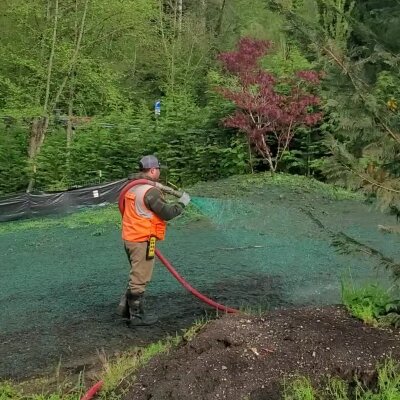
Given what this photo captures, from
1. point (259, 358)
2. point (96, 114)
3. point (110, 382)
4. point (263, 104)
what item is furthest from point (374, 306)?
point (96, 114)

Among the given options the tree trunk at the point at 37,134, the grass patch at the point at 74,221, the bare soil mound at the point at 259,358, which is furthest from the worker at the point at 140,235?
the tree trunk at the point at 37,134

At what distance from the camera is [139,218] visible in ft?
18.1

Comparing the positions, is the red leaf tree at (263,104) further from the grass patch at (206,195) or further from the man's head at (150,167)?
the man's head at (150,167)

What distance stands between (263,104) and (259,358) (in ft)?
33.3

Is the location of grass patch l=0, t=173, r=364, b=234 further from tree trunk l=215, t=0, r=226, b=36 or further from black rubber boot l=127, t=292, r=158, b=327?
tree trunk l=215, t=0, r=226, b=36

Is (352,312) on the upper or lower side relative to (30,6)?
lower

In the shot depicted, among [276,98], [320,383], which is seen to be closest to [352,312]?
[320,383]

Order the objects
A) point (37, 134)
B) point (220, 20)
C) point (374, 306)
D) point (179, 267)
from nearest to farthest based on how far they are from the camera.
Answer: point (374, 306) < point (179, 267) < point (37, 134) < point (220, 20)

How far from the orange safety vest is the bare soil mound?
1847mm

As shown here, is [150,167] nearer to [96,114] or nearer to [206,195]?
[206,195]

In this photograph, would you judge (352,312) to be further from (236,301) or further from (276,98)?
(276,98)

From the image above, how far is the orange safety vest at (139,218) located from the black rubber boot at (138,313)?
1.69 feet

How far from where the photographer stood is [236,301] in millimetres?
6059

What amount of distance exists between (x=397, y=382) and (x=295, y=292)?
10.6 feet
